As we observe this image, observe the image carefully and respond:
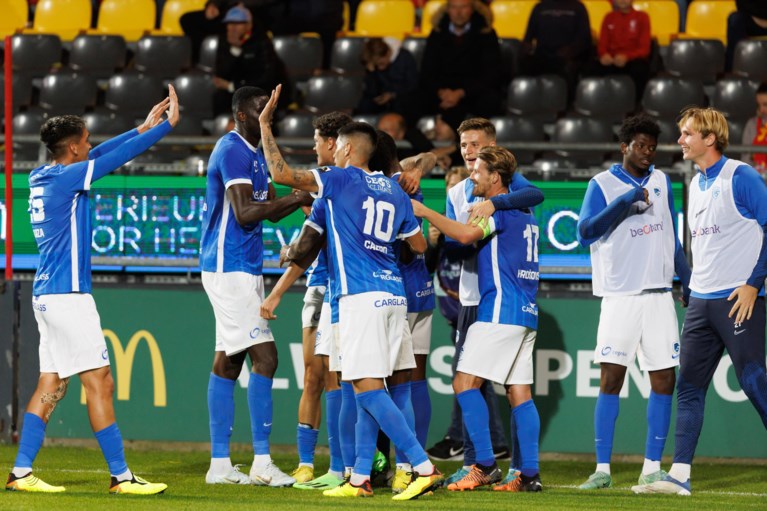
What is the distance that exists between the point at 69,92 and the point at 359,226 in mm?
8251

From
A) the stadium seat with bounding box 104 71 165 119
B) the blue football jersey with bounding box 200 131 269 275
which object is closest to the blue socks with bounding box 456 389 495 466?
the blue football jersey with bounding box 200 131 269 275

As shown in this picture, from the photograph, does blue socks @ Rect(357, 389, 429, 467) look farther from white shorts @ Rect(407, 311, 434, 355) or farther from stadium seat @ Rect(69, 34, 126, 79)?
stadium seat @ Rect(69, 34, 126, 79)

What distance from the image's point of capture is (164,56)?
1466 cm

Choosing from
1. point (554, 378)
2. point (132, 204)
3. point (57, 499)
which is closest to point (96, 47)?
point (132, 204)

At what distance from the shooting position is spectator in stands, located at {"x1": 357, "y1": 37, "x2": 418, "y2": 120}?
12703mm

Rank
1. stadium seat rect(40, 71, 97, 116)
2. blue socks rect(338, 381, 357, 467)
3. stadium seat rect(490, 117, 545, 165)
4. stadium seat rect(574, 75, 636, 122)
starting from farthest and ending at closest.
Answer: stadium seat rect(40, 71, 97, 116), stadium seat rect(574, 75, 636, 122), stadium seat rect(490, 117, 545, 165), blue socks rect(338, 381, 357, 467)

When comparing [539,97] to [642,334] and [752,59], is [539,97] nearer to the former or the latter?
[752,59]

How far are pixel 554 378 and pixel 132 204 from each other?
350cm

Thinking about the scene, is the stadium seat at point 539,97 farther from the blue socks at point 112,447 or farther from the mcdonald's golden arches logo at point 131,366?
the blue socks at point 112,447

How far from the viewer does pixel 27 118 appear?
45.0 ft

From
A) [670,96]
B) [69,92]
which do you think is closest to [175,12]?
[69,92]

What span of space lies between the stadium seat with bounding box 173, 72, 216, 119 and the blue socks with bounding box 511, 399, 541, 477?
729cm

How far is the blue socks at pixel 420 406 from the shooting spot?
312 inches

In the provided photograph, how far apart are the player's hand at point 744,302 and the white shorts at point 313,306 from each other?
2538 mm
